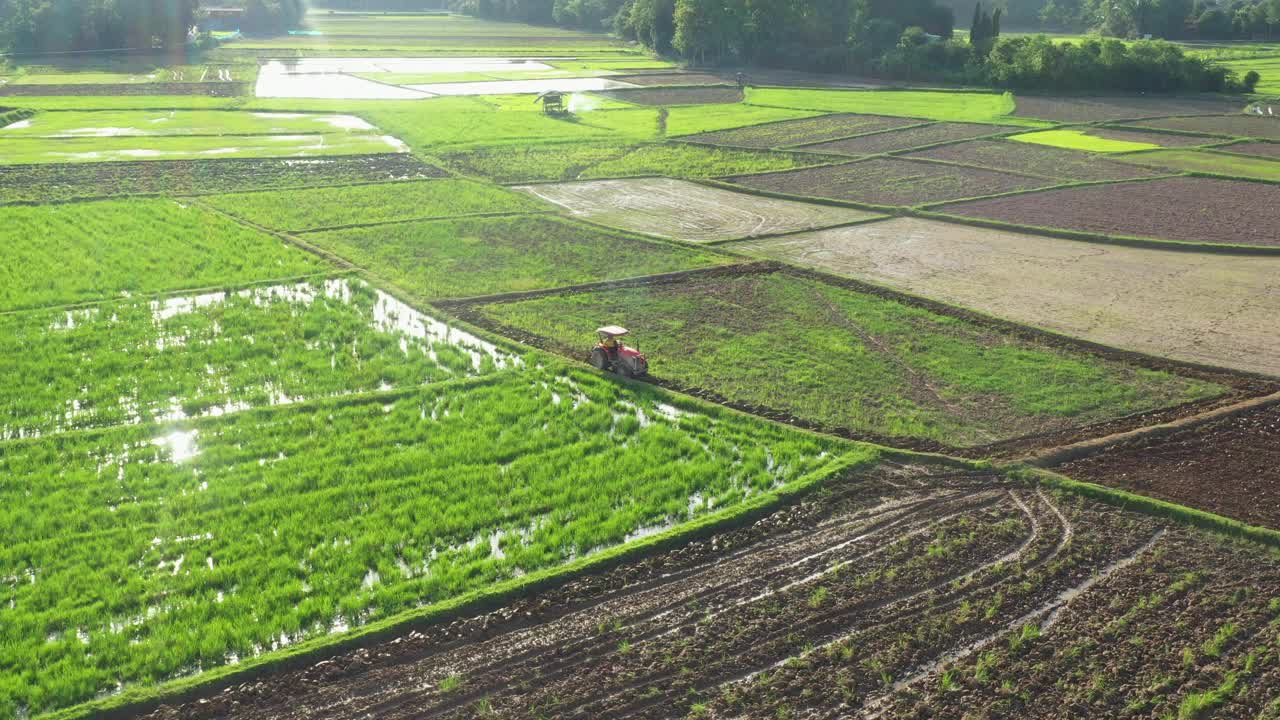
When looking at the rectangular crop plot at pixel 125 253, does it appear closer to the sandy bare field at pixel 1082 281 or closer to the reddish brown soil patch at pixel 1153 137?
the sandy bare field at pixel 1082 281

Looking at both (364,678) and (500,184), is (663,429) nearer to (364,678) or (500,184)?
(364,678)

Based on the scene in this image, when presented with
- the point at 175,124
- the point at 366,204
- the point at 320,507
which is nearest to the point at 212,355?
the point at 320,507

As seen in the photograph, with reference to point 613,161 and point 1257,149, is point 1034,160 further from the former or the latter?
point 613,161

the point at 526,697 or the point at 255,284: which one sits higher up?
the point at 255,284

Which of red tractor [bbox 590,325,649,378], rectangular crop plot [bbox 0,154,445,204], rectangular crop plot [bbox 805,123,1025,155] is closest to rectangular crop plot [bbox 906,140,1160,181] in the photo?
rectangular crop plot [bbox 805,123,1025,155]

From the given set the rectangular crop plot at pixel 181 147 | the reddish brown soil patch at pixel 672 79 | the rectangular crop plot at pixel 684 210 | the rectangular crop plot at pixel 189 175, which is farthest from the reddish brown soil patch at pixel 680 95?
the rectangular crop plot at pixel 684 210

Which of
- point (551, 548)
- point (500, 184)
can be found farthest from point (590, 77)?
point (551, 548)
